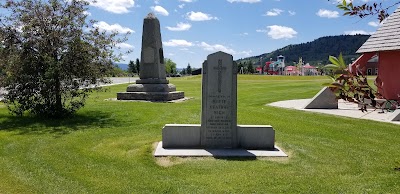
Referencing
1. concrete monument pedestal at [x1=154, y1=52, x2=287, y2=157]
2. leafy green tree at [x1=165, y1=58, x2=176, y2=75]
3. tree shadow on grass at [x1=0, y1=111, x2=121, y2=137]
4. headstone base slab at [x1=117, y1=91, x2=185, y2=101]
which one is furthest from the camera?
leafy green tree at [x1=165, y1=58, x2=176, y2=75]

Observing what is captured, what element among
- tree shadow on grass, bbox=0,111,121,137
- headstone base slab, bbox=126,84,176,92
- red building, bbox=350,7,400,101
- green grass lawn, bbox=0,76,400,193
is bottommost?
green grass lawn, bbox=0,76,400,193

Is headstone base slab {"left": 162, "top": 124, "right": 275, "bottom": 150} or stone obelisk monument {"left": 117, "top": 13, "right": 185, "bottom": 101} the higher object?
stone obelisk monument {"left": 117, "top": 13, "right": 185, "bottom": 101}

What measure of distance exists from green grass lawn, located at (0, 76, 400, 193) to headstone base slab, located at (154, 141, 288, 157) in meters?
0.26

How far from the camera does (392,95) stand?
1723 cm

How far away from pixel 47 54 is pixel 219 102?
655 centimetres

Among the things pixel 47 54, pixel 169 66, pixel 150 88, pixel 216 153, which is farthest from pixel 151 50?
pixel 169 66

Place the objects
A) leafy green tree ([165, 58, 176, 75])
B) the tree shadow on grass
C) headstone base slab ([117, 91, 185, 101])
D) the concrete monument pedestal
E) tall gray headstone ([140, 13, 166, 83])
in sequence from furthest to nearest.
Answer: leafy green tree ([165, 58, 176, 75]) → tall gray headstone ([140, 13, 166, 83]) → headstone base slab ([117, 91, 185, 101]) → the tree shadow on grass → the concrete monument pedestal

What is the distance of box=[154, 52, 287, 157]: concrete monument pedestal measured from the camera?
889cm

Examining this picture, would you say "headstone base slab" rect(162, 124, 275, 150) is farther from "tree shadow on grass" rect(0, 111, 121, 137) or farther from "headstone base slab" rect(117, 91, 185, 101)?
"headstone base slab" rect(117, 91, 185, 101)

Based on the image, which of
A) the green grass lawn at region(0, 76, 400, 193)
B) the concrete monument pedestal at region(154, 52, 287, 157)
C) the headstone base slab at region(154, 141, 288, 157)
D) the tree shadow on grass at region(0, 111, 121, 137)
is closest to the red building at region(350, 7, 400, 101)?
the green grass lawn at region(0, 76, 400, 193)

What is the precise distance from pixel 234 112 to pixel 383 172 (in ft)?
11.1

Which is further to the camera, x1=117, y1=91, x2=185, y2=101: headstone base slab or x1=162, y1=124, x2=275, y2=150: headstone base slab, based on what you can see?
x1=117, y1=91, x2=185, y2=101: headstone base slab

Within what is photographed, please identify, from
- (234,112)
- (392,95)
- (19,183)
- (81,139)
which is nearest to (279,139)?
(234,112)

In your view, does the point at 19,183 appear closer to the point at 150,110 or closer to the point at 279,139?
the point at 279,139
